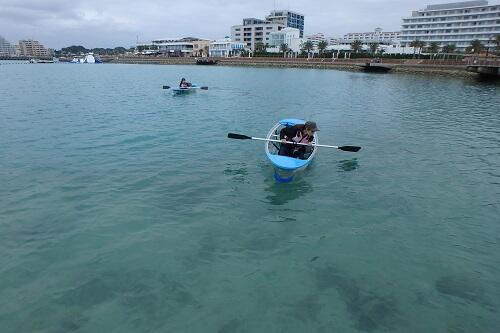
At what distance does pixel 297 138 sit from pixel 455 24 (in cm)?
18288

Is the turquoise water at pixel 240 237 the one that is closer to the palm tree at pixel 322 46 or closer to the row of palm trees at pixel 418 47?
the row of palm trees at pixel 418 47

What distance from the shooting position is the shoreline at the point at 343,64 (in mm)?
84819

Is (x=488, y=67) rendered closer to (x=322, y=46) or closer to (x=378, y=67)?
(x=378, y=67)

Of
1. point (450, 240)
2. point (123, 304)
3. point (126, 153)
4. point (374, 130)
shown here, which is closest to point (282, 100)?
point (374, 130)

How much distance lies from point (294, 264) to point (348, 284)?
4.85ft

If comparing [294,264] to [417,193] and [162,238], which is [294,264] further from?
[417,193]

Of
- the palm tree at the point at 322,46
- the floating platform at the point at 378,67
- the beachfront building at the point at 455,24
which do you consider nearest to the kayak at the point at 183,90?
the floating platform at the point at 378,67

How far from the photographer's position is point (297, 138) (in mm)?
Answer: 16203

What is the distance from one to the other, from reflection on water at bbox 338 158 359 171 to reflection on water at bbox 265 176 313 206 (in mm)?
2950

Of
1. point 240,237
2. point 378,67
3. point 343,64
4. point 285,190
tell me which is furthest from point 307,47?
point 240,237

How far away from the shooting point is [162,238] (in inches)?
401

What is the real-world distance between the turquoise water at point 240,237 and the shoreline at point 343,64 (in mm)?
75927

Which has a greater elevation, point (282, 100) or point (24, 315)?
point (282, 100)

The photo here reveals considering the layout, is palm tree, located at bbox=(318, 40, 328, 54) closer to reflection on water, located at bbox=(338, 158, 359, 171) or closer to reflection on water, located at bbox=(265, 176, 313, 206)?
reflection on water, located at bbox=(338, 158, 359, 171)
